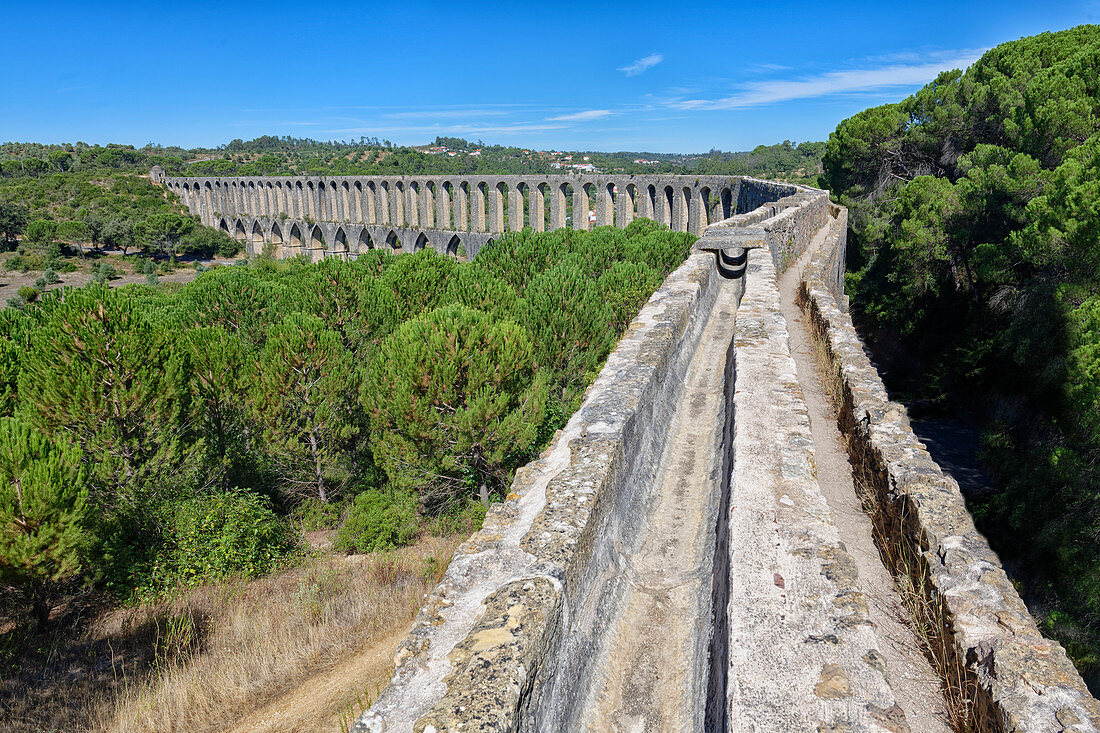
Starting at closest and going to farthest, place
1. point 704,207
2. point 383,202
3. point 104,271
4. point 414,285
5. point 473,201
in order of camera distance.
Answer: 1. point 414,285
2. point 704,207
3. point 473,201
4. point 104,271
5. point 383,202

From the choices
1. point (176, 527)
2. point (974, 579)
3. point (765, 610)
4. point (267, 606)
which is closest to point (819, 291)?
point (974, 579)

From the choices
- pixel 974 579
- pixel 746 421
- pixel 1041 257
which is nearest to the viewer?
pixel 974 579

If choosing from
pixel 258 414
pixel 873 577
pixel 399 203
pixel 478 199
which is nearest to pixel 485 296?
pixel 258 414

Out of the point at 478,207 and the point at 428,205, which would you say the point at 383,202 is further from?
the point at 478,207

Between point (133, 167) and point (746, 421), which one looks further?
point (133, 167)

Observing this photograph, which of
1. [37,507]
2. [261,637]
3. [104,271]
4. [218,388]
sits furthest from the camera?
[104,271]

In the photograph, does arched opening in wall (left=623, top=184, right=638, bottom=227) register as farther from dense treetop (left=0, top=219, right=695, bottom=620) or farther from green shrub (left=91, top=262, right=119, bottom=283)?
green shrub (left=91, top=262, right=119, bottom=283)

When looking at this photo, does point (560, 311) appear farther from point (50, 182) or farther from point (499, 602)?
point (50, 182)
